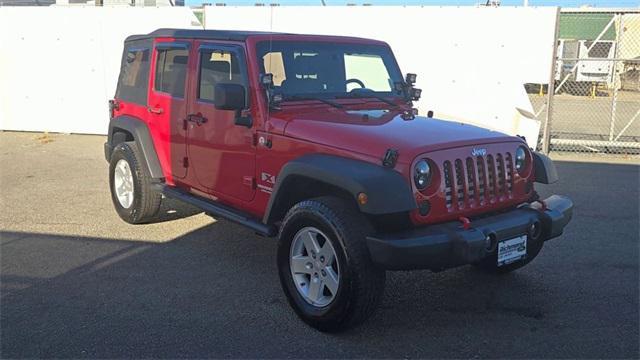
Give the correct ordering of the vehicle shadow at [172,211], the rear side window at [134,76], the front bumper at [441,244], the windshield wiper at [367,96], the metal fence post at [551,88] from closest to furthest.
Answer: the front bumper at [441,244], the windshield wiper at [367,96], the rear side window at [134,76], the vehicle shadow at [172,211], the metal fence post at [551,88]

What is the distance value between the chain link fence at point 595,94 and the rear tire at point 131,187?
6972 mm

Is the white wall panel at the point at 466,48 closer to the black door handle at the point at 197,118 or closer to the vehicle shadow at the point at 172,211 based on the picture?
the vehicle shadow at the point at 172,211

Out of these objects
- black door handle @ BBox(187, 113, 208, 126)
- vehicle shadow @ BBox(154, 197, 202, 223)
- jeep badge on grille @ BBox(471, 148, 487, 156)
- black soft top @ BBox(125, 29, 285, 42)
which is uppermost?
black soft top @ BBox(125, 29, 285, 42)

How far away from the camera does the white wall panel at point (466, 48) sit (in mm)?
9844

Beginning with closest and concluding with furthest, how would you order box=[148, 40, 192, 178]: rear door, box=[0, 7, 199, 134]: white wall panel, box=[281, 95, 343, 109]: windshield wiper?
box=[281, 95, 343, 109]: windshield wiper
box=[148, 40, 192, 178]: rear door
box=[0, 7, 199, 134]: white wall panel

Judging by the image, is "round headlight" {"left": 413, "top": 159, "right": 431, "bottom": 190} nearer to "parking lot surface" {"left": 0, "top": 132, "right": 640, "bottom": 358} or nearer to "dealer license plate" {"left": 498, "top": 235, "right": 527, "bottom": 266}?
"dealer license plate" {"left": 498, "top": 235, "right": 527, "bottom": 266}

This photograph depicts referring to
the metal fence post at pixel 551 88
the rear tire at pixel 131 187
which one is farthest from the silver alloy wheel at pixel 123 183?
the metal fence post at pixel 551 88

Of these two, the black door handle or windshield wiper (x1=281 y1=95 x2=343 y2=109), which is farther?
the black door handle

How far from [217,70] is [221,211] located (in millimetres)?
1190

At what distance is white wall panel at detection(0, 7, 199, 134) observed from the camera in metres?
11.3

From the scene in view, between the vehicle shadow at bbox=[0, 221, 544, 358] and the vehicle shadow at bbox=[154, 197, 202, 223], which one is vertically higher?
the vehicle shadow at bbox=[154, 197, 202, 223]

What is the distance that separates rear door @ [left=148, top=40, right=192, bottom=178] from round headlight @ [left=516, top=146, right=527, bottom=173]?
2.83 metres

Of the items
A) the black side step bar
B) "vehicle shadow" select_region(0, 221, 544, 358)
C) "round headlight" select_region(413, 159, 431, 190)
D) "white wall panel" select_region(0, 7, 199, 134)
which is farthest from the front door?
"white wall panel" select_region(0, 7, 199, 134)

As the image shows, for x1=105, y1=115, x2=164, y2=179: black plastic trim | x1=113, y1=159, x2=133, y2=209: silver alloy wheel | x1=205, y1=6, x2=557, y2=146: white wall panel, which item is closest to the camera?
x1=105, y1=115, x2=164, y2=179: black plastic trim
